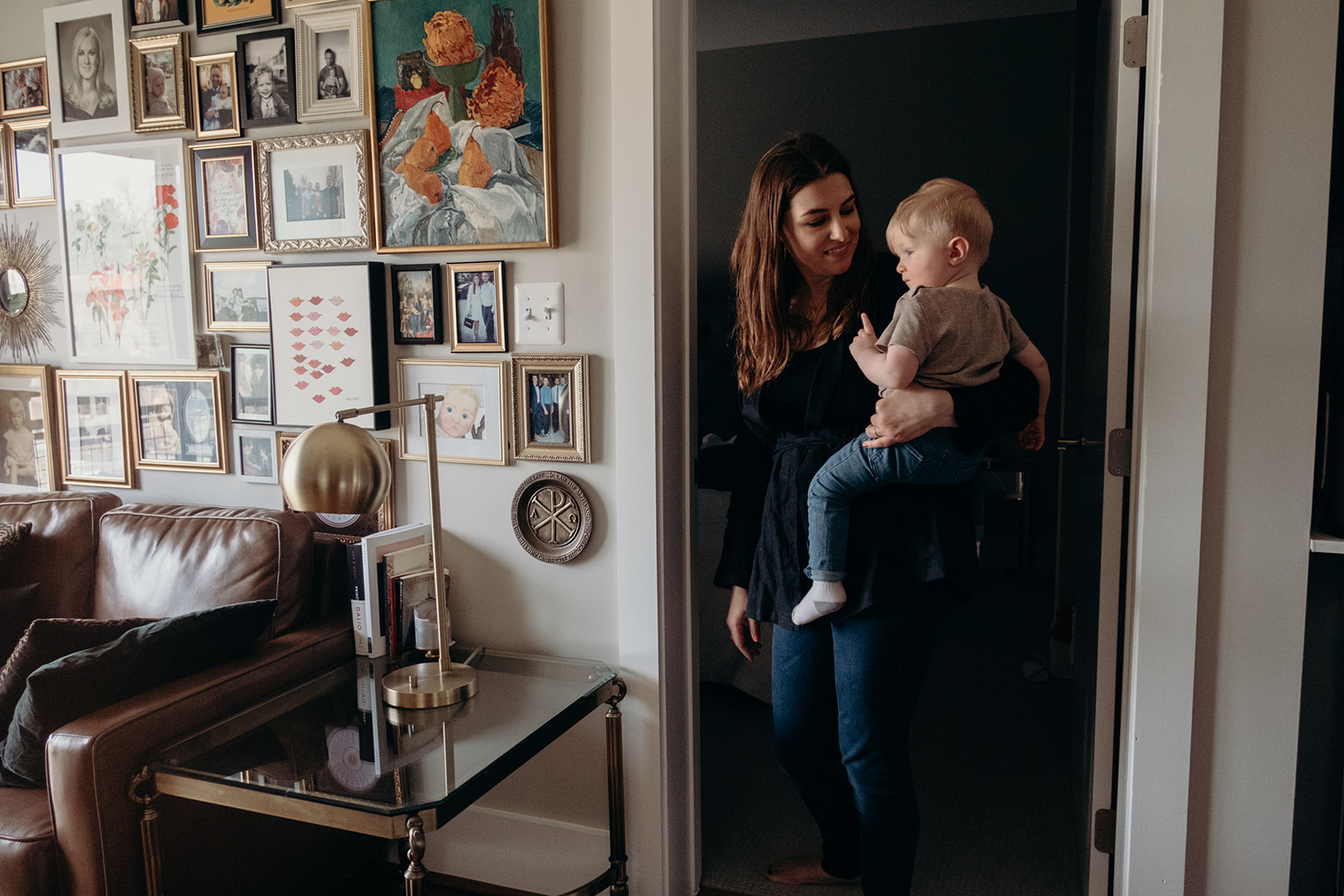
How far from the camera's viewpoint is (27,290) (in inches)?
108

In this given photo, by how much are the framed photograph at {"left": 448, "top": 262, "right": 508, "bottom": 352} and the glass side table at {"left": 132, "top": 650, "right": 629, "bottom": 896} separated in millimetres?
760

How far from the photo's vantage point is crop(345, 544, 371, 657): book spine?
2.15 metres

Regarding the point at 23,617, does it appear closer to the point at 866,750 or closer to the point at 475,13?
the point at 475,13

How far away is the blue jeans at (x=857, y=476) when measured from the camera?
163 cm

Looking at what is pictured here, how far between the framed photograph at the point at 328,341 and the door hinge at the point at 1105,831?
5.98 feet

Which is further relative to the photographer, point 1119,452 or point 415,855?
point 1119,452

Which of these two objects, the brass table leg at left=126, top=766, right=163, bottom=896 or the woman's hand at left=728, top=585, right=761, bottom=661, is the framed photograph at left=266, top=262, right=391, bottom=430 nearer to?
the brass table leg at left=126, top=766, right=163, bottom=896

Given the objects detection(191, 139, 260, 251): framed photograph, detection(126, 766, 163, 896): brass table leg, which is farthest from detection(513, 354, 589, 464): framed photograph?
detection(126, 766, 163, 896): brass table leg

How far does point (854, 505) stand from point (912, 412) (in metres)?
0.25

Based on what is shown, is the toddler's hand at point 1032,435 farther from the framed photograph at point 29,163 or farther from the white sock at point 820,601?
the framed photograph at point 29,163

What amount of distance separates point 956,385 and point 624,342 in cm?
73

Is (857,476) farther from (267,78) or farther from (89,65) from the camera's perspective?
(89,65)

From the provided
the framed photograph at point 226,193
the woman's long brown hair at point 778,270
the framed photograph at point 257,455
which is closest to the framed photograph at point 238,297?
the framed photograph at point 226,193

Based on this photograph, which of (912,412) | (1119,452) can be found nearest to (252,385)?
(912,412)
